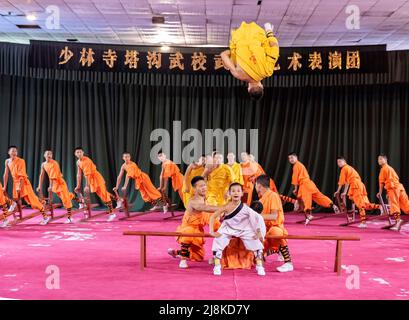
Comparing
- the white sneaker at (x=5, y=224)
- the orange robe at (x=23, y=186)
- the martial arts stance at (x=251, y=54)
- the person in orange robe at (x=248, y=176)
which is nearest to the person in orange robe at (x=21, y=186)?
the orange robe at (x=23, y=186)

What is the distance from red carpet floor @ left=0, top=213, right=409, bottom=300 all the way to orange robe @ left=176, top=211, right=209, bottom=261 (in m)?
0.16

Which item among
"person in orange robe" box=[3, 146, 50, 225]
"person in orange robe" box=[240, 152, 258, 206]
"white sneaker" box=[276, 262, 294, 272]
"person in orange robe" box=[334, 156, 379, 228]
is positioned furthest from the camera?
"person in orange robe" box=[240, 152, 258, 206]

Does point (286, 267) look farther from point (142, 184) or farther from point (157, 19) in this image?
point (142, 184)

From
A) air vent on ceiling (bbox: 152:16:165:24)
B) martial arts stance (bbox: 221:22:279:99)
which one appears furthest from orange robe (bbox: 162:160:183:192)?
martial arts stance (bbox: 221:22:279:99)

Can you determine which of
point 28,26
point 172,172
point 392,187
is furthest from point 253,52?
point 28,26

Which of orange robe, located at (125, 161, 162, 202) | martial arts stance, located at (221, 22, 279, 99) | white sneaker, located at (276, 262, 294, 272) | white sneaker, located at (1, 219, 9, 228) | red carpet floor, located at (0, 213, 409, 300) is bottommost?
red carpet floor, located at (0, 213, 409, 300)

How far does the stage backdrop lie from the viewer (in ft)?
36.1

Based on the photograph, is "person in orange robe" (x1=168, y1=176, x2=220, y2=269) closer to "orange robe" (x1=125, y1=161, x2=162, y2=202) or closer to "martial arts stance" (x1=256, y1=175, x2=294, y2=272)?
"martial arts stance" (x1=256, y1=175, x2=294, y2=272)

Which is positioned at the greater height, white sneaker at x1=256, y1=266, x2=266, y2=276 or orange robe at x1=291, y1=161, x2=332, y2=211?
orange robe at x1=291, y1=161, x2=332, y2=211

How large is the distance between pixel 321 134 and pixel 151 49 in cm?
369

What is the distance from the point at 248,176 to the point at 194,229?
13.7ft

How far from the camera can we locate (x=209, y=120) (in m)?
11.4

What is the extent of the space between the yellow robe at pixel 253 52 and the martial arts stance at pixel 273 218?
46.2 inches

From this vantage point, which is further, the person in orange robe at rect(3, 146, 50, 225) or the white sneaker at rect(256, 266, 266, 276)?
the person in orange robe at rect(3, 146, 50, 225)
